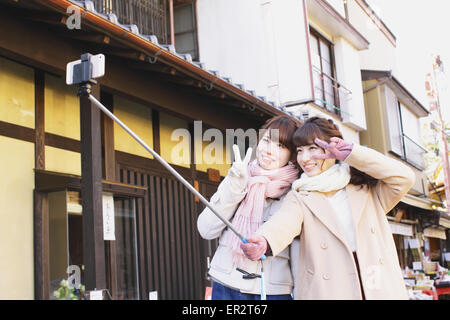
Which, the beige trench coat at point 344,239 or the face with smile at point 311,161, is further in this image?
the face with smile at point 311,161

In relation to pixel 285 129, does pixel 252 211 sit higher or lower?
lower

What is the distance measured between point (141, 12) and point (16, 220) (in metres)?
3.88

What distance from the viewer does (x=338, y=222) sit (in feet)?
9.86

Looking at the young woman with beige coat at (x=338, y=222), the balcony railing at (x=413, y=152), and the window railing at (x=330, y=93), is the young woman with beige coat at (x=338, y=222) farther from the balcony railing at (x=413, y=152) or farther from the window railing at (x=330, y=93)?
the balcony railing at (x=413, y=152)

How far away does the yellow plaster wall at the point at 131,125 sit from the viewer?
6945 mm

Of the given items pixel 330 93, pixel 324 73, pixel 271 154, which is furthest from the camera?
pixel 330 93

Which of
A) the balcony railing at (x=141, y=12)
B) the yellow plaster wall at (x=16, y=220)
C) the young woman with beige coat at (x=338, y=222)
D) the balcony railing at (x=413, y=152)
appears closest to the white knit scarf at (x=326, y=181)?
the young woman with beige coat at (x=338, y=222)

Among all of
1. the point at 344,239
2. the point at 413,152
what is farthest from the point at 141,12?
the point at 413,152

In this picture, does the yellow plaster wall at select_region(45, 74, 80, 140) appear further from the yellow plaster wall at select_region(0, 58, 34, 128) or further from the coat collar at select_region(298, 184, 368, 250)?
the coat collar at select_region(298, 184, 368, 250)

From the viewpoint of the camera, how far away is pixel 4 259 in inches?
207

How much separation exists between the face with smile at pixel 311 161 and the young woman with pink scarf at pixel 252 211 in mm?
158

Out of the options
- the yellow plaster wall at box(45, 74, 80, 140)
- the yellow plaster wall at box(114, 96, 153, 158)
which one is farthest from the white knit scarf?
the yellow plaster wall at box(114, 96, 153, 158)

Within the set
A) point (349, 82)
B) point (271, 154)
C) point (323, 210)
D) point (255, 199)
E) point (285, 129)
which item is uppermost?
point (349, 82)

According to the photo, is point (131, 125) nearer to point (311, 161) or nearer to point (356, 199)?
point (311, 161)
